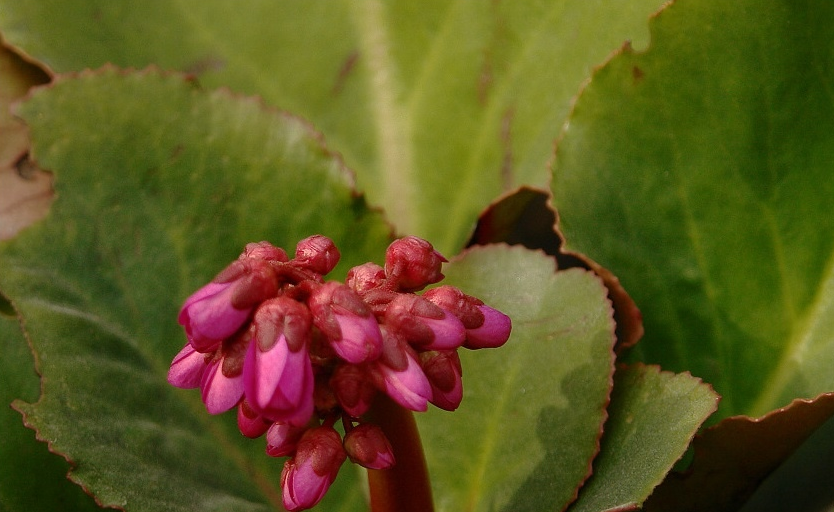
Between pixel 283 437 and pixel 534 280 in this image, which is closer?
pixel 283 437

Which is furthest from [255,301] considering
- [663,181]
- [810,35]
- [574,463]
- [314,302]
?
[810,35]

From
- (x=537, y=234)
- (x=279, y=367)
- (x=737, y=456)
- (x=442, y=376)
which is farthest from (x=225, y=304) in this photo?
(x=537, y=234)

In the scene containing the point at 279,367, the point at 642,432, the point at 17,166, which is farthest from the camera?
the point at 17,166

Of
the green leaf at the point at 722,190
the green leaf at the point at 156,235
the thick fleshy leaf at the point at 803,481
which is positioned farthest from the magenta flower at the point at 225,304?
the thick fleshy leaf at the point at 803,481

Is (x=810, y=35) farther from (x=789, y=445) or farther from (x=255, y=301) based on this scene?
(x=255, y=301)

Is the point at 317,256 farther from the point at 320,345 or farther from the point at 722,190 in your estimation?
the point at 722,190

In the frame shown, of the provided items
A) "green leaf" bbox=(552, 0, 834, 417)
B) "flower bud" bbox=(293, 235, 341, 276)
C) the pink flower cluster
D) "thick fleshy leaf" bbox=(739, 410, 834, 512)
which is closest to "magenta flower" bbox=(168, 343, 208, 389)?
the pink flower cluster
